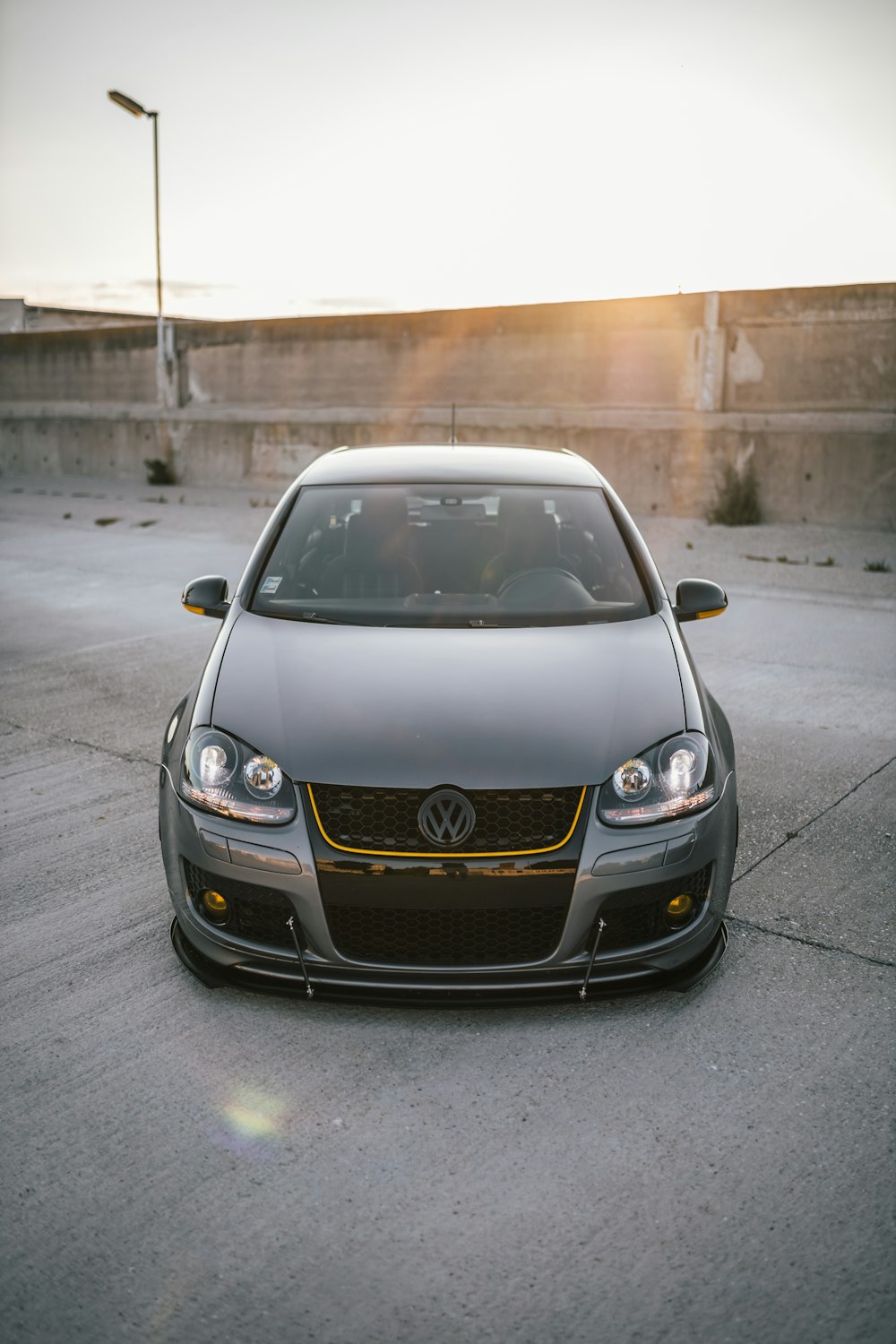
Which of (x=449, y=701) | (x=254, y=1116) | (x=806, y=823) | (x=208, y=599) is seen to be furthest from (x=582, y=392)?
(x=254, y=1116)

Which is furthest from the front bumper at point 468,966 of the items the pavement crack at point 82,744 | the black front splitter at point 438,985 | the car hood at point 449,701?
the pavement crack at point 82,744

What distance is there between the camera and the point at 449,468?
4.81 m

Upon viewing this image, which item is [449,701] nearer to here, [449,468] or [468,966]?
[468,966]

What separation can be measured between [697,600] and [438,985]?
201 cm

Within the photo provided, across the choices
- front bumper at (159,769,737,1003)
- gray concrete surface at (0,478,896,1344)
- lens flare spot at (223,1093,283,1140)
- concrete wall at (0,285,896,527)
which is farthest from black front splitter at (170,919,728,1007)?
concrete wall at (0,285,896,527)

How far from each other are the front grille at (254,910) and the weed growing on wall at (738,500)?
14480mm

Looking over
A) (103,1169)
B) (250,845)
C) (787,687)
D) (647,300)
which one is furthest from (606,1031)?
(647,300)

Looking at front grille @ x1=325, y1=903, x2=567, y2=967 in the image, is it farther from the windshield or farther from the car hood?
the windshield

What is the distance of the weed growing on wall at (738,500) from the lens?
1639cm

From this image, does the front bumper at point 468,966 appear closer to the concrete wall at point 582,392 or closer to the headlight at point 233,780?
the headlight at point 233,780

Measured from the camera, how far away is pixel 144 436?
25.4 meters

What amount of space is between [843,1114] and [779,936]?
98cm

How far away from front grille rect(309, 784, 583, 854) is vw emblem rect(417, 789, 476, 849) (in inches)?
0.7

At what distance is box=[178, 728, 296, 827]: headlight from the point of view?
296 centimetres
